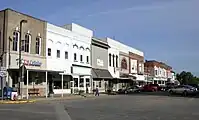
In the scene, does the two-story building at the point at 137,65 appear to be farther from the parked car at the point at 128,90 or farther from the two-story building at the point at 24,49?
the two-story building at the point at 24,49

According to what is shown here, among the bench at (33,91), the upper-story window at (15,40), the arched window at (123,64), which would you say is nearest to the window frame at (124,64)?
the arched window at (123,64)

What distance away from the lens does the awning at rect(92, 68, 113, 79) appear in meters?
56.9

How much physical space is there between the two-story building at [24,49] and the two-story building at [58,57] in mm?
1507

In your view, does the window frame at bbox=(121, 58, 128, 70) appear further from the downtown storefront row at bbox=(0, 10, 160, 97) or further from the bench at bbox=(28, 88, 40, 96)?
the bench at bbox=(28, 88, 40, 96)

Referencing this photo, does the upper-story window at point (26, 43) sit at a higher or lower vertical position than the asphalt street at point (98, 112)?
higher

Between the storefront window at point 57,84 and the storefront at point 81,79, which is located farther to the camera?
the storefront at point 81,79

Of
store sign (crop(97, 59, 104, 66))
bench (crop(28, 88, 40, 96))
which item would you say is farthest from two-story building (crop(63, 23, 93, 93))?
bench (crop(28, 88, 40, 96))

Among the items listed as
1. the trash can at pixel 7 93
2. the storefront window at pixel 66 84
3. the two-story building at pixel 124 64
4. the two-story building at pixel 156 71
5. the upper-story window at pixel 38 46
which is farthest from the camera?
the two-story building at pixel 156 71

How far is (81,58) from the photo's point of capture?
177 ft

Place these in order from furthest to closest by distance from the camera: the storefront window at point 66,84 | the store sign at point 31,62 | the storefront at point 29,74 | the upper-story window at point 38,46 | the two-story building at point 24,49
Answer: the storefront window at point 66,84
the upper-story window at point 38,46
the store sign at point 31,62
the storefront at point 29,74
the two-story building at point 24,49

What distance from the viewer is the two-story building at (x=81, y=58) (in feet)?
170

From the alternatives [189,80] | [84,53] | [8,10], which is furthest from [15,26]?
[189,80]

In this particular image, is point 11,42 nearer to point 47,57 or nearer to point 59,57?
point 47,57

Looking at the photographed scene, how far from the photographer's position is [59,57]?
4794 centimetres
